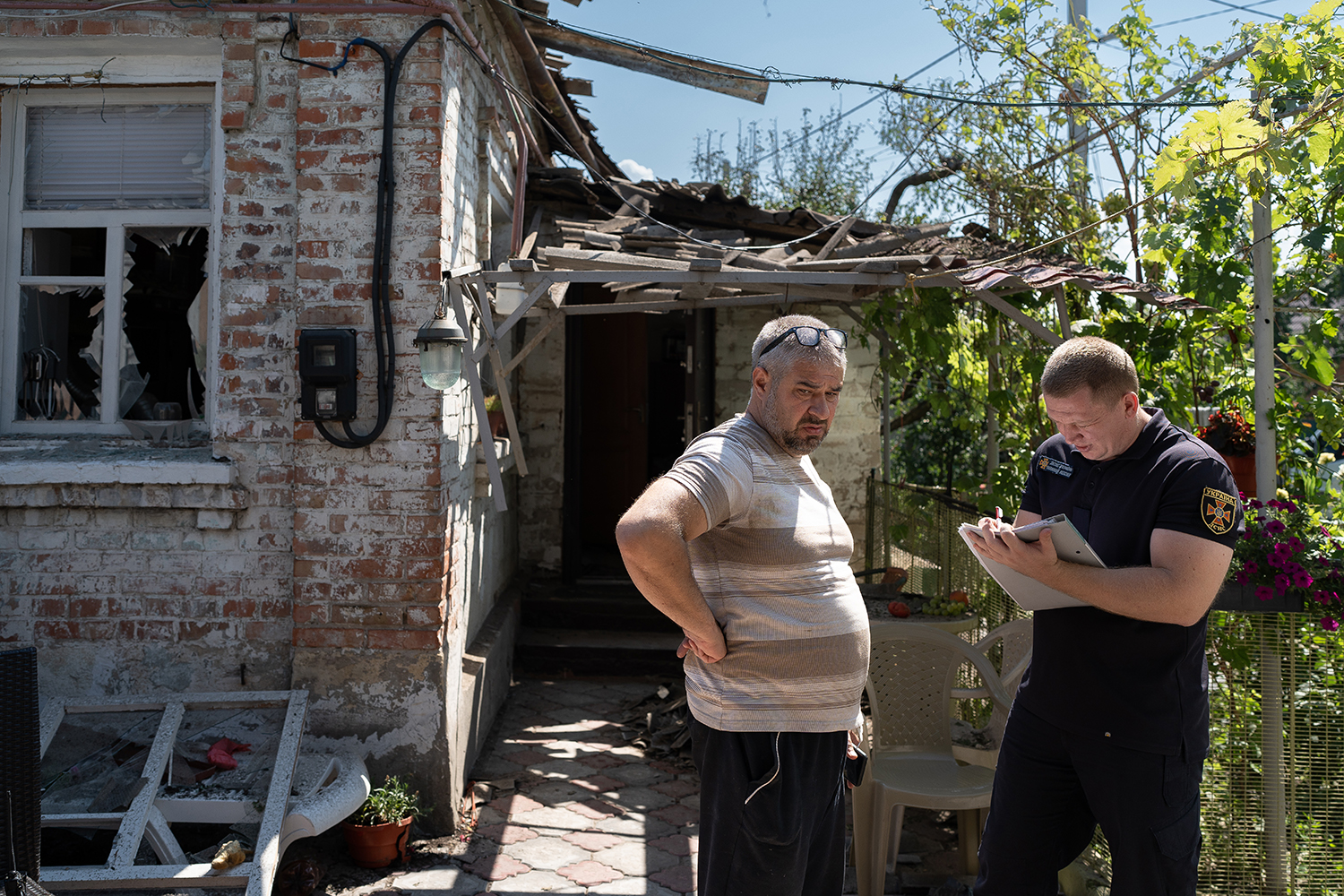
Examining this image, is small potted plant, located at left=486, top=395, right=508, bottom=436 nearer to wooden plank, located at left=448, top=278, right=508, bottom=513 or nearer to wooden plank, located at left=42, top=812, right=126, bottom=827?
wooden plank, located at left=448, top=278, right=508, bottom=513

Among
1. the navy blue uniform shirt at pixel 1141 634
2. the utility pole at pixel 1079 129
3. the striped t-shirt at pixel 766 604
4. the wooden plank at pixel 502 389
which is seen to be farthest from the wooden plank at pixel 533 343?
the utility pole at pixel 1079 129

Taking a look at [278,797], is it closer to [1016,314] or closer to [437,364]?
[437,364]

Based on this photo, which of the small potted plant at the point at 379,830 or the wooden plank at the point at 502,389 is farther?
the wooden plank at the point at 502,389

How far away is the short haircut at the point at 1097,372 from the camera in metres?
2.22

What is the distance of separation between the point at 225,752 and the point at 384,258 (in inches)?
77.3

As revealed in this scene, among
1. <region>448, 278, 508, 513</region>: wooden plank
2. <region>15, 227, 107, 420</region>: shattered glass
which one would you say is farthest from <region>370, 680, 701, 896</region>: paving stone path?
<region>15, 227, 107, 420</region>: shattered glass

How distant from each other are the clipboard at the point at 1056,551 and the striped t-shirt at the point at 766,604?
0.43 m

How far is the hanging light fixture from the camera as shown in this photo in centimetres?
351

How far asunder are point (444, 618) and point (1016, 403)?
3.13 m

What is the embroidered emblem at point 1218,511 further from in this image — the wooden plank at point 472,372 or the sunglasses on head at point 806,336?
the wooden plank at point 472,372

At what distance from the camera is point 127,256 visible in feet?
13.3

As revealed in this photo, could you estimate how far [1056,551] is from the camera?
85.6 inches

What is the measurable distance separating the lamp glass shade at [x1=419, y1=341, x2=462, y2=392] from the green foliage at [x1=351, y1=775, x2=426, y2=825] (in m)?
1.59

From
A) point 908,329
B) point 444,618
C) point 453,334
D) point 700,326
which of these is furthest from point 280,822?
point 700,326
